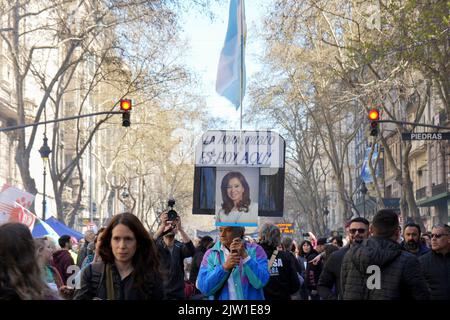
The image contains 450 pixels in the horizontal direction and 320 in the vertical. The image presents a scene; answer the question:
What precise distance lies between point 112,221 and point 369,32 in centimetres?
2589

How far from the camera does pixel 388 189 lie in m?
73.1

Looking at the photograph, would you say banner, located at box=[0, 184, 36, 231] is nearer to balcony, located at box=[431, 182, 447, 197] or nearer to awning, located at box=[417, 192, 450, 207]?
awning, located at box=[417, 192, 450, 207]

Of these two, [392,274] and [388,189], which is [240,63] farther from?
[388,189]

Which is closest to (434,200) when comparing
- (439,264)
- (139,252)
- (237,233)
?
(439,264)

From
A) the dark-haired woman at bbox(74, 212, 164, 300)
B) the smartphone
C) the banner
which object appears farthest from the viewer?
the banner

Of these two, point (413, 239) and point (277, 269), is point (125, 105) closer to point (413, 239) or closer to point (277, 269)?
point (413, 239)

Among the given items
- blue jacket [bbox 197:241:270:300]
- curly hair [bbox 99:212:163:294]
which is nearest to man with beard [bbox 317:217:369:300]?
blue jacket [bbox 197:241:270:300]

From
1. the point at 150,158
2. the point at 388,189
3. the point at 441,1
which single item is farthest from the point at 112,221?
the point at 388,189

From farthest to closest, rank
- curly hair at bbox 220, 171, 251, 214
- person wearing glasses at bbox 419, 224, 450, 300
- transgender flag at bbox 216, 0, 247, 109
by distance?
transgender flag at bbox 216, 0, 247, 109 → curly hair at bbox 220, 171, 251, 214 → person wearing glasses at bbox 419, 224, 450, 300

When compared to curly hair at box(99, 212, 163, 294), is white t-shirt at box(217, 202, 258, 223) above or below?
above

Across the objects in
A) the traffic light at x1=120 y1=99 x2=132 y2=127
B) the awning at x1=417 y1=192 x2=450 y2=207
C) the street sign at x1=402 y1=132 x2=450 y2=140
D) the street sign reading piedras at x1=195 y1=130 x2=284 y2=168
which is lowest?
the street sign reading piedras at x1=195 y1=130 x2=284 y2=168

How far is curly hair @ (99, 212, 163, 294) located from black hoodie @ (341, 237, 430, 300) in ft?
5.78

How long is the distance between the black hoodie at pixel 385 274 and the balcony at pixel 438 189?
40.9 metres

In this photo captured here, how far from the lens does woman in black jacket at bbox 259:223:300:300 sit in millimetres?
9828
